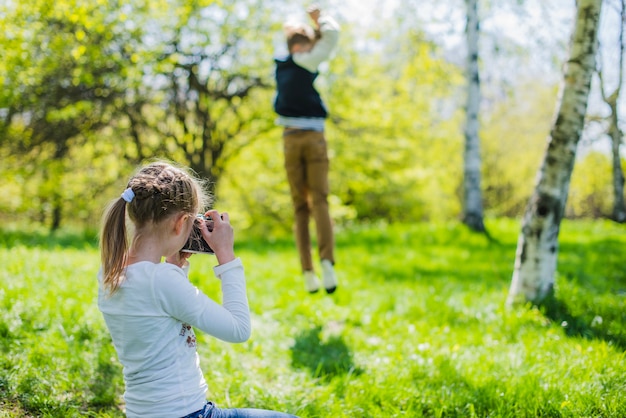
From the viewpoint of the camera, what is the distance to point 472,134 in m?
9.29

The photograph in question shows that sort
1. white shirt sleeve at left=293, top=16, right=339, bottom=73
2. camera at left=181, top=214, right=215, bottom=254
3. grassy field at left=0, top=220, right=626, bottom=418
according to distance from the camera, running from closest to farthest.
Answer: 1. camera at left=181, top=214, right=215, bottom=254
2. grassy field at left=0, top=220, right=626, bottom=418
3. white shirt sleeve at left=293, top=16, right=339, bottom=73

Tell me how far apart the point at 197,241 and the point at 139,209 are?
0.28 metres

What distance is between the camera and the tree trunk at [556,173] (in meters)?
4.32

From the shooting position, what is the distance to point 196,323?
186 centimetres

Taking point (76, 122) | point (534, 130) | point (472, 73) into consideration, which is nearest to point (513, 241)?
point (472, 73)

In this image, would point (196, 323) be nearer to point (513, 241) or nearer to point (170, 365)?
point (170, 365)

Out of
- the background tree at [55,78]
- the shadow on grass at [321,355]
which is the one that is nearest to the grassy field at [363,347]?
the shadow on grass at [321,355]

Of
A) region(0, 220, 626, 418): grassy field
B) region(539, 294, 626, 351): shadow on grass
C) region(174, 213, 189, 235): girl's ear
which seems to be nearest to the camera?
region(174, 213, 189, 235): girl's ear

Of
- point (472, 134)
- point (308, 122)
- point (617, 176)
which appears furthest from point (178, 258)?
point (617, 176)

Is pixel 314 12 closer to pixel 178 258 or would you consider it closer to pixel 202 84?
pixel 178 258

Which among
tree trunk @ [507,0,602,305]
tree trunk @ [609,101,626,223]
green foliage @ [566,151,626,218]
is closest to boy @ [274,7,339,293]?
tree trunk @ [507,0,602,305]

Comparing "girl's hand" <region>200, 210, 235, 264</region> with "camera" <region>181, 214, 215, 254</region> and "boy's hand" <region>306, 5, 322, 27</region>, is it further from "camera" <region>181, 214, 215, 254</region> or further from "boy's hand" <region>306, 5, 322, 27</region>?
"boy's hand" <region>306, 5, 322, 27</region>

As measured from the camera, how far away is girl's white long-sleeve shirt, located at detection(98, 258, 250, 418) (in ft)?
6.02

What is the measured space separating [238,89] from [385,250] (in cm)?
511
